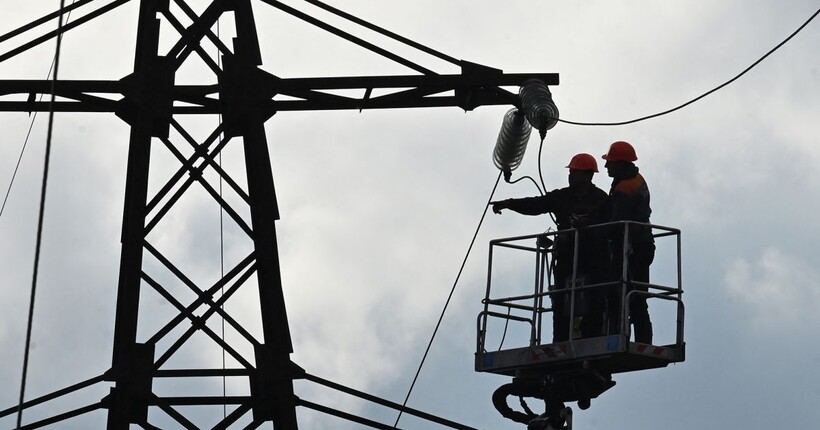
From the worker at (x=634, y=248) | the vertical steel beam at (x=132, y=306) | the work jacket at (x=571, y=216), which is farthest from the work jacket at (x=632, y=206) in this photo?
the vertical steel beam at (x=132, y=306)

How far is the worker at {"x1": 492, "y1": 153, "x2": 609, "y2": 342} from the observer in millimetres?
17672

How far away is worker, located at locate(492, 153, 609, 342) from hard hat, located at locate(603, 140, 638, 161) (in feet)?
0.98

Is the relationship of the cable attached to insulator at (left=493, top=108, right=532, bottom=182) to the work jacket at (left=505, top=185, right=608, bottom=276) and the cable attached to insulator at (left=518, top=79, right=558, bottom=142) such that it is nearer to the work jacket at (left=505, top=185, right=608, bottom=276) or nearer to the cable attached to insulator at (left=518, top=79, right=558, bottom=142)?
the cable attached to insulator at (left=518, top=79, right=558, bottom=142)

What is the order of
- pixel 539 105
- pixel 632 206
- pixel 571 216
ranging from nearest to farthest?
pixel 632 206 < pixel 571 216 < pixel 539 105

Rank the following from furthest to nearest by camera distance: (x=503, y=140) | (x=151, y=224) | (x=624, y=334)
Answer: (x=503, y=140) → (x=151, y=224) → (x=624, y=334)

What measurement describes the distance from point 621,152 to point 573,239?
1.01 m

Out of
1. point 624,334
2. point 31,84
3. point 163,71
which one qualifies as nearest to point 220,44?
point 163,71

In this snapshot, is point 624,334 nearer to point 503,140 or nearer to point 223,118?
point 503,140

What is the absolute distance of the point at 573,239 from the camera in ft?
59.2

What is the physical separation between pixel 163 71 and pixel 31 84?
55.0 inches

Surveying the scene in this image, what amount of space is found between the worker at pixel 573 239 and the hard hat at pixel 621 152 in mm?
298

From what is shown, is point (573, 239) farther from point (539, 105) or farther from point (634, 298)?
point (539, 105)

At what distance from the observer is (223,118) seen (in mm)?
18969

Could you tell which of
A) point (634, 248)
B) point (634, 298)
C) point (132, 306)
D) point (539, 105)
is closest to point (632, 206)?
point (634, 248)
